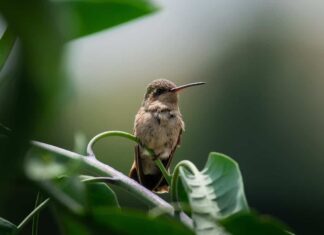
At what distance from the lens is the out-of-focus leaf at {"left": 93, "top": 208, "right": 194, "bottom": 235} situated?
1.28ft

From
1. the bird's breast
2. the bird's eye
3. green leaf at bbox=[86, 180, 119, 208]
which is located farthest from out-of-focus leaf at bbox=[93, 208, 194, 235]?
the bird's eye

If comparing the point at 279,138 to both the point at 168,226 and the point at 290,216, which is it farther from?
the point at 168,226

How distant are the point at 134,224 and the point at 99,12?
0.40 ft

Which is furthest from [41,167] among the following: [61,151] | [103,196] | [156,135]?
[156,135]

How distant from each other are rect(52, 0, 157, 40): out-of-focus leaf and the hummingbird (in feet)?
8.07

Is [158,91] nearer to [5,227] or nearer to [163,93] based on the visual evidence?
[163,93]

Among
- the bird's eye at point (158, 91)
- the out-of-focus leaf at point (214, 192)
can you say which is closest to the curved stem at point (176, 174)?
the out-of-focus leaf at point (214, 192)

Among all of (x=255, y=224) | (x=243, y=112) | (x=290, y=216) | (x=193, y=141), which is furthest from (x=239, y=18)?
(x=255, y=224)

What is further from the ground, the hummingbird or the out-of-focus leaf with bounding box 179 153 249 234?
the out-of-focus leaf with bounding box 179 153 249 234

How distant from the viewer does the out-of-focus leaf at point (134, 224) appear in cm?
39

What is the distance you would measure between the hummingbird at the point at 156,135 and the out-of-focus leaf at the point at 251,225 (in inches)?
97.1

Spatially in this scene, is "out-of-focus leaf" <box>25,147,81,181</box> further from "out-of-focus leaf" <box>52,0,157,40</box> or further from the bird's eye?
the bird's eye

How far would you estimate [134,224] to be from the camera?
41 centimetres

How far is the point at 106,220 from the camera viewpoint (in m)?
0.40
